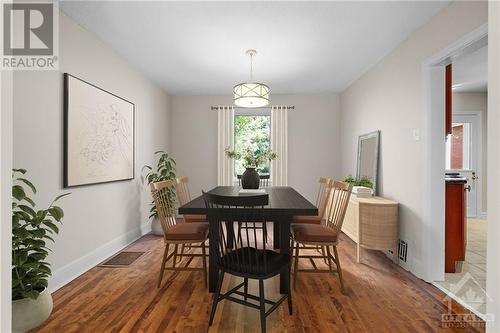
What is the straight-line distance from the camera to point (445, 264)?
281 centimetres

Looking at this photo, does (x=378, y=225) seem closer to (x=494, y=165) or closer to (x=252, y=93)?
(x=252, y=93)

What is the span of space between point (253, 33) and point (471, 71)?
3.79 metres

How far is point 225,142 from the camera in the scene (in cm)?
537

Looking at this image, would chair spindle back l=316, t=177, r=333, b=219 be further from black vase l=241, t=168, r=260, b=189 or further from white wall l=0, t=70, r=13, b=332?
white wall l=0, t=70, r=13, b=332

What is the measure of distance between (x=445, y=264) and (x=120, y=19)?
4.33 m

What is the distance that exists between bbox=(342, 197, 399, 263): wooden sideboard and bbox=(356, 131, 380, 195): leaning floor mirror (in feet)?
2.28

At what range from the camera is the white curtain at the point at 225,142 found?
537 cm

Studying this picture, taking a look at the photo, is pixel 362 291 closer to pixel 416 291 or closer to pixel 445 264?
pixel 416 291

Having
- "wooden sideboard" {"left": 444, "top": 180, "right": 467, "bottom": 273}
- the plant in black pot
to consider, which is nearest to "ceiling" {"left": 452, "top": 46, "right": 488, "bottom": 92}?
"wooden sideboard" {"left": 444, "top": 180, "right": 467, "bottom": 273}

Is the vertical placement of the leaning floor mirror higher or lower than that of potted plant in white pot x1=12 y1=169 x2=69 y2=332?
higher

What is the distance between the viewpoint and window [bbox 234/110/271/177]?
562 centimetres

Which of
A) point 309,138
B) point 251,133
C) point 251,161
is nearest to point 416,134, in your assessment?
point 251,161

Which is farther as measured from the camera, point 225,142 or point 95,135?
point 225,142

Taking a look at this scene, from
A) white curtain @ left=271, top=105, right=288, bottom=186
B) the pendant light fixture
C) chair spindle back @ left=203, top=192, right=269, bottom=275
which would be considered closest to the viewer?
chair spindle back @ left=203, top=192, right=269, bottom=275
